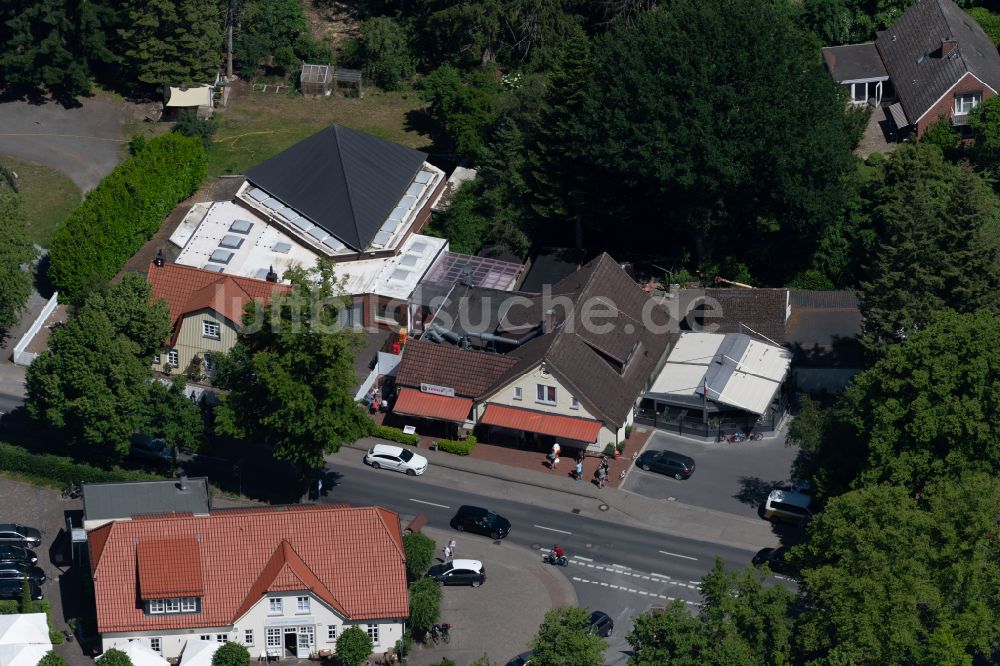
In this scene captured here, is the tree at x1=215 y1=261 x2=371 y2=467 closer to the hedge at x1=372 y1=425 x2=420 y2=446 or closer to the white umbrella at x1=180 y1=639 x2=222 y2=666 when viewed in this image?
the hedge at x1=372 y1=425 x2=420 y2=446

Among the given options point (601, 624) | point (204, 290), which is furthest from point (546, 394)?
point (204, 290)

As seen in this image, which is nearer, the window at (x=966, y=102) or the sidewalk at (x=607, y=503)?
the sidewalk at (x=607, y=503)

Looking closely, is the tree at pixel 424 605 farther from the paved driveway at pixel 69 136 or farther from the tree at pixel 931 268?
the paved driveway at pixel 69 136

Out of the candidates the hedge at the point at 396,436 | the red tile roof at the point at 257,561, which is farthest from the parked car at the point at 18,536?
the hedge at the point at 396,436

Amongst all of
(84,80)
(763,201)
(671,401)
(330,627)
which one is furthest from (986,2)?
(330,627)

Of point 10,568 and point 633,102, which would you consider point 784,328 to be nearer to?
point 633,102
